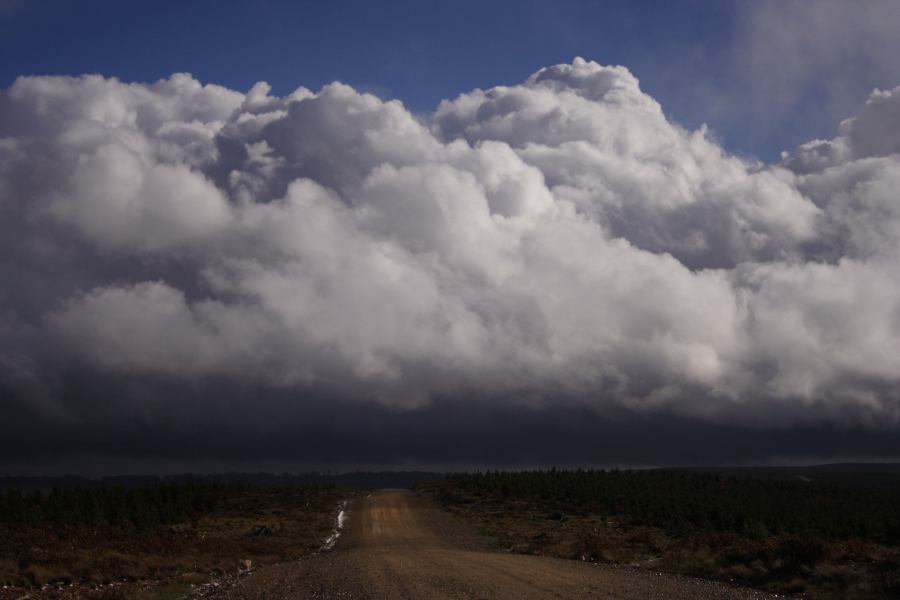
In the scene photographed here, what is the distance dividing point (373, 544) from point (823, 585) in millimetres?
25739

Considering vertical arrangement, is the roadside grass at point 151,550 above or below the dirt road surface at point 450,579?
below

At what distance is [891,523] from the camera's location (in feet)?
220

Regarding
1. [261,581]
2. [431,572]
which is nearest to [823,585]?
[431,572]

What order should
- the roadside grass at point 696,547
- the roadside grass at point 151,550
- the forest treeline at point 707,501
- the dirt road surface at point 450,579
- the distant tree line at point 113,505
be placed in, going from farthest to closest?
the forest treeline at point 707,501, the distant tree line at point 113,505, the roadside grass at point 151,550, the roadside grass at point 696,547, the dirt road surface at point 450,579

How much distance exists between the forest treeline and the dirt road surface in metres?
22.2

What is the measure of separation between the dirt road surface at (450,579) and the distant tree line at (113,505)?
2607 cm

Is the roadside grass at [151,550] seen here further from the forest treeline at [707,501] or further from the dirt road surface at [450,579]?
the forest treeline at [707,501]

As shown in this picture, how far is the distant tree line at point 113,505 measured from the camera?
200 feet

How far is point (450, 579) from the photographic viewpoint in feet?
94.1

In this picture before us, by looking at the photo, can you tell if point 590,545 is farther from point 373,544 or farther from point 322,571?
point 322,571

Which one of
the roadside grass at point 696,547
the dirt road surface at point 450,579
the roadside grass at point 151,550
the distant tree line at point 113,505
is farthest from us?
the distant tree line at point 113,505

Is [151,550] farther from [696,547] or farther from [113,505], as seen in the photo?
[113,505]

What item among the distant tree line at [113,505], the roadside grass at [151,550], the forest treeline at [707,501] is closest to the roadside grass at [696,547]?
the forest treeline at [707,501]

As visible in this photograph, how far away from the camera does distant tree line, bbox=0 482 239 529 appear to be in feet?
200
